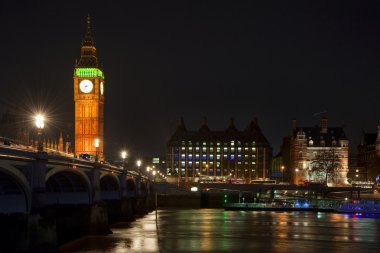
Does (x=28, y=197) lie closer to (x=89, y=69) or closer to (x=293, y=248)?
(x=293, y=248)

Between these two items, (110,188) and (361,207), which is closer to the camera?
(110,188)

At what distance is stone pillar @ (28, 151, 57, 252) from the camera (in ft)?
160

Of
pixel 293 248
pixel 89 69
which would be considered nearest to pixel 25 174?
pixel 293 248

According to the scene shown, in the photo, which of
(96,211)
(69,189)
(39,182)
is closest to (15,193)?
(39,182)

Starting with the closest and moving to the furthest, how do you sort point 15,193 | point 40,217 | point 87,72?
point 40,217
point 15,193
point 87,72

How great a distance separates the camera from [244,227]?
9138 cm

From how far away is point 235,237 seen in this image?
76438 mm

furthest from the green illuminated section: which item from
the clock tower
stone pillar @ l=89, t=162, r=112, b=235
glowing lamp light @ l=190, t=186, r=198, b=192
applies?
stone pillar @ l=89, t=162, r=112, b=235

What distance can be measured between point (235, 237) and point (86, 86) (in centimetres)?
10380

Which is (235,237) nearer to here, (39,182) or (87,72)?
(39,182)

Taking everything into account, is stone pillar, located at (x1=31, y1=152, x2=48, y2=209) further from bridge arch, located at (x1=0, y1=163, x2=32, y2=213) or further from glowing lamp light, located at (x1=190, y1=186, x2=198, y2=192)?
glowing lamp light, located at (x1=190, y1=186, x2=198, y2=192)

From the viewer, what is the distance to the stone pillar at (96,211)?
2869 inches

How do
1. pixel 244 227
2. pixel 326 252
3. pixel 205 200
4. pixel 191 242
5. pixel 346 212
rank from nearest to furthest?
1. pixel 326 252
2. pixel 191 242
3. pixel 244 227
4. pixel 346 212
5. pixel 205 200

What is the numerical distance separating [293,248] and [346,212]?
69.9m
